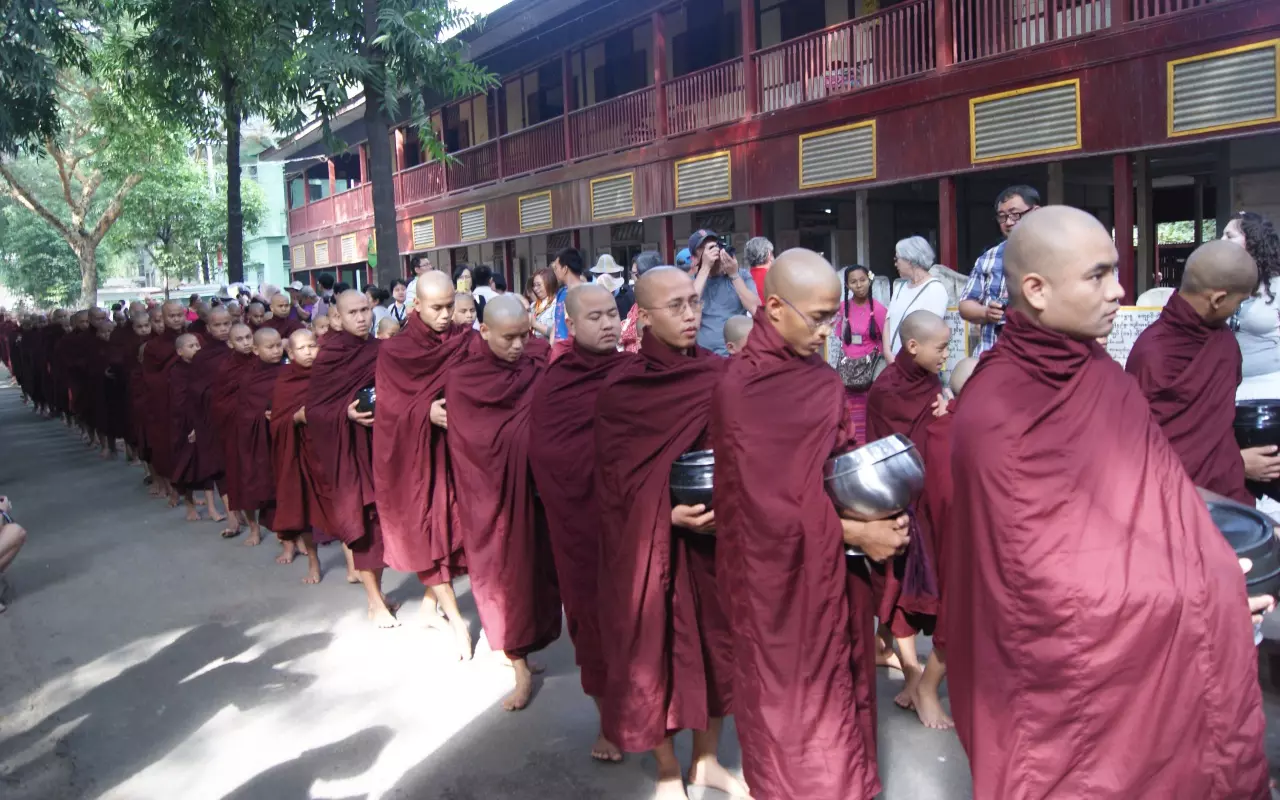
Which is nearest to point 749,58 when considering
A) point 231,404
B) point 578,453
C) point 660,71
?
point 660,71

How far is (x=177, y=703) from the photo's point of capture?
176 inches


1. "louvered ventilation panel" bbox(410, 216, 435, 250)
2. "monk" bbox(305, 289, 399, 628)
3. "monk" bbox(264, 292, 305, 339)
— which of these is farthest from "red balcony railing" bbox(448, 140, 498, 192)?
"monk" bbox(305, 289, 399, 628)

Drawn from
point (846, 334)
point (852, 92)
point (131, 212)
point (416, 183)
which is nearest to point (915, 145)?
point (852, 92)

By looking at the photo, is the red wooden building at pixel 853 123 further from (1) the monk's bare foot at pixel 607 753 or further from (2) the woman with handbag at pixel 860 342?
(1) the monk's bare foot at pixel 607 753

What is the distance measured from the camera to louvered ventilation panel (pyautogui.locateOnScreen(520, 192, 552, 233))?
17.8 metres

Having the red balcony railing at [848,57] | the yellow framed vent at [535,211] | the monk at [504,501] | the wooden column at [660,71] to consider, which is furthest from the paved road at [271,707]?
the yellow framed vent at [535,211]

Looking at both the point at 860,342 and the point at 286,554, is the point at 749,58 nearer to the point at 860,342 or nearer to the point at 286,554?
the point at 860,342

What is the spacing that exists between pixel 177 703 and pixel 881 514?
3338 millimetres

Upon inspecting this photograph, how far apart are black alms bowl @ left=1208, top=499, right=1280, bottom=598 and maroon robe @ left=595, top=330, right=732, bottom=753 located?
4.46 ft

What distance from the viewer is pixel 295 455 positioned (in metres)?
6.33

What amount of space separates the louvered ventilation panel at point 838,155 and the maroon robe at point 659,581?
8960 mm

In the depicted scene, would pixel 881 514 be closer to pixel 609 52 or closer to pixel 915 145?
pixel 915 145

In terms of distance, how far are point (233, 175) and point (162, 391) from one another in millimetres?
7886

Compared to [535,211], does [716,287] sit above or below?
below
